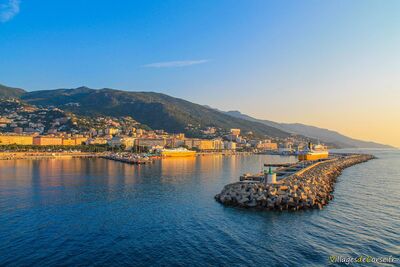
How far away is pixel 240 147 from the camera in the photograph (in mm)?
189500

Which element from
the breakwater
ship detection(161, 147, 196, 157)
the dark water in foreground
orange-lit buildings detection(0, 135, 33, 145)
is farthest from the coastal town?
the breakwater

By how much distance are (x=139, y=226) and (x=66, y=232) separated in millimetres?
4082

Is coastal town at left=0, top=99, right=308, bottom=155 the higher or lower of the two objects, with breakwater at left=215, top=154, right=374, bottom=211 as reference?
higher

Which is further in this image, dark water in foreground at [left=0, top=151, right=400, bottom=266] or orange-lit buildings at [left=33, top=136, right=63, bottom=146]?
orange-lit buildings at [left=33, top=136, right=63, bottom=146]

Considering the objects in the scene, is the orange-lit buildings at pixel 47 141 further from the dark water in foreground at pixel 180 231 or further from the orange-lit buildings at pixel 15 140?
the dark water in foreground at pixel 180 231

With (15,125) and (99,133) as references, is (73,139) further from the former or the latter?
(15,125)

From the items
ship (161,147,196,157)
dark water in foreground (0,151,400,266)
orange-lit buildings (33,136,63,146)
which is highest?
orange-lit buildings (33,136,63,146)

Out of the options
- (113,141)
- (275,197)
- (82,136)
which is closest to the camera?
(275,197)

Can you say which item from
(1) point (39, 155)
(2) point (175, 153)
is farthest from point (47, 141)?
(2) point (175, 153)

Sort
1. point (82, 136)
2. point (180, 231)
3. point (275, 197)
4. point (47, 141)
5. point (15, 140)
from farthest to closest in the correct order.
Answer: point (82, 136) → point (47, 141) → point (15, 140) → point (275, 197) → point (180, 231)

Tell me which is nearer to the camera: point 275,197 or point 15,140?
point 275,197

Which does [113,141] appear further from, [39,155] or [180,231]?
[180,231]

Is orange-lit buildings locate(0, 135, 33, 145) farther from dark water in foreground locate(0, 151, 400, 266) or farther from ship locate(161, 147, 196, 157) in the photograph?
dark water in foreground locate(0, 151, 400, 266)

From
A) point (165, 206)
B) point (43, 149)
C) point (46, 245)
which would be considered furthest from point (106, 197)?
point (43, 149)
